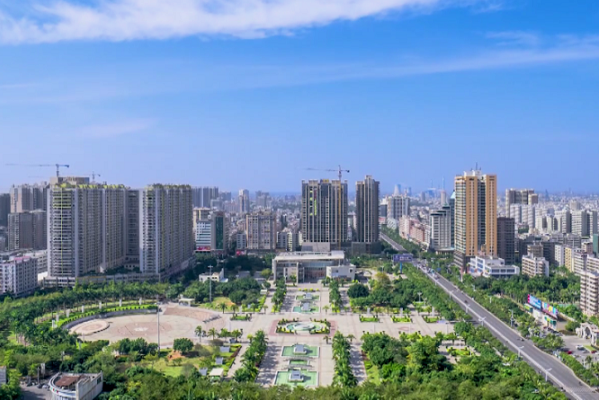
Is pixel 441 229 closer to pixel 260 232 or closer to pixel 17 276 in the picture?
pixel 260 232

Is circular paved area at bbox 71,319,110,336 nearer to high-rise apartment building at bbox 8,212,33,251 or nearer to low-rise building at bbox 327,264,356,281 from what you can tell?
low-rise building at bbox 327,264,356,281

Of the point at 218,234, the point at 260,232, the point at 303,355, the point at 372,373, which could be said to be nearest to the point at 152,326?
the point at 303,355

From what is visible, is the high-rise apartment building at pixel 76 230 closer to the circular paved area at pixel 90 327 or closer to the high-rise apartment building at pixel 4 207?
the circular paved area at pixel 90 327

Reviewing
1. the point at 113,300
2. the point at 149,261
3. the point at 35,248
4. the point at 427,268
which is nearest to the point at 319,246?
the point at 427,268

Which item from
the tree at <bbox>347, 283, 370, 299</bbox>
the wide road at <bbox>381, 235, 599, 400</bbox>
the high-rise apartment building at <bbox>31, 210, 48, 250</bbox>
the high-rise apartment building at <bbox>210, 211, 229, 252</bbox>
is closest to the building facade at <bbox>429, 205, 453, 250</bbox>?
the high-rise apartment building at <bbox>210, 211, 229, 252</bbox>

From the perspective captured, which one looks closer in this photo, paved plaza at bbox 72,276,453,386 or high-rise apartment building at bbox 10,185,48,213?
paved plaza at bbox 72,276,453,386

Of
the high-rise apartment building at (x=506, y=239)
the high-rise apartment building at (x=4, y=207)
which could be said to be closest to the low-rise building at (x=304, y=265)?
the high-rise apartment building at (x=506, y=239)

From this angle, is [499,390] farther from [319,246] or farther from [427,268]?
[319,246]
